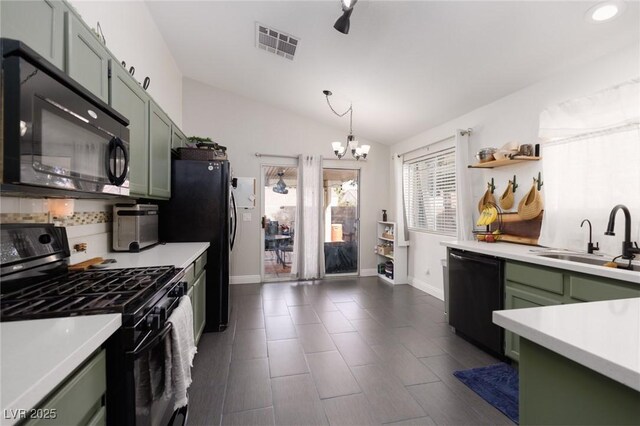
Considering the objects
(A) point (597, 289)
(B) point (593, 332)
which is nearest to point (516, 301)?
(A) point (597, 289)

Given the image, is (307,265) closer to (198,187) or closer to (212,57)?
(198,187)

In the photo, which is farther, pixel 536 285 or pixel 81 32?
pixel 536 285

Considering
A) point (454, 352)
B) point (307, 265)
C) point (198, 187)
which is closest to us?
point (454, 352)

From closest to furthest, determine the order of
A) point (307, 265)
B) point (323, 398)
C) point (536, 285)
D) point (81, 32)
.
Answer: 1. point (81, 32)
2. point (323, 398)
3. point (536, 285)
4. point (307, 265)

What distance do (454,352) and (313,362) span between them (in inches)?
50.1

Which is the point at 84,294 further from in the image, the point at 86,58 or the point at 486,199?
the point at 486,199

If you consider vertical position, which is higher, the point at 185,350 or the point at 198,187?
the point at 198,187

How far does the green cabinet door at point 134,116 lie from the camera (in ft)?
5.61

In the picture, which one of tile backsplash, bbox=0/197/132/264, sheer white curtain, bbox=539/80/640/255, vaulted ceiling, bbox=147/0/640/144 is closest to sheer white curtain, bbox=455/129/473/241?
vaulted ceiling, bbox=147/0/640/144

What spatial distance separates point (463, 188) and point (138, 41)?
3.83 metres

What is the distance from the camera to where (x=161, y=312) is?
1.20 m

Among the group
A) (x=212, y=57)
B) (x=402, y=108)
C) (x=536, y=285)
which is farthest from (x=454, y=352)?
(x=212, y=57)

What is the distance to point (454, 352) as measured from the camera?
2.50 meters

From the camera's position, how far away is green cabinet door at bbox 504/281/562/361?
2018 millimetres
